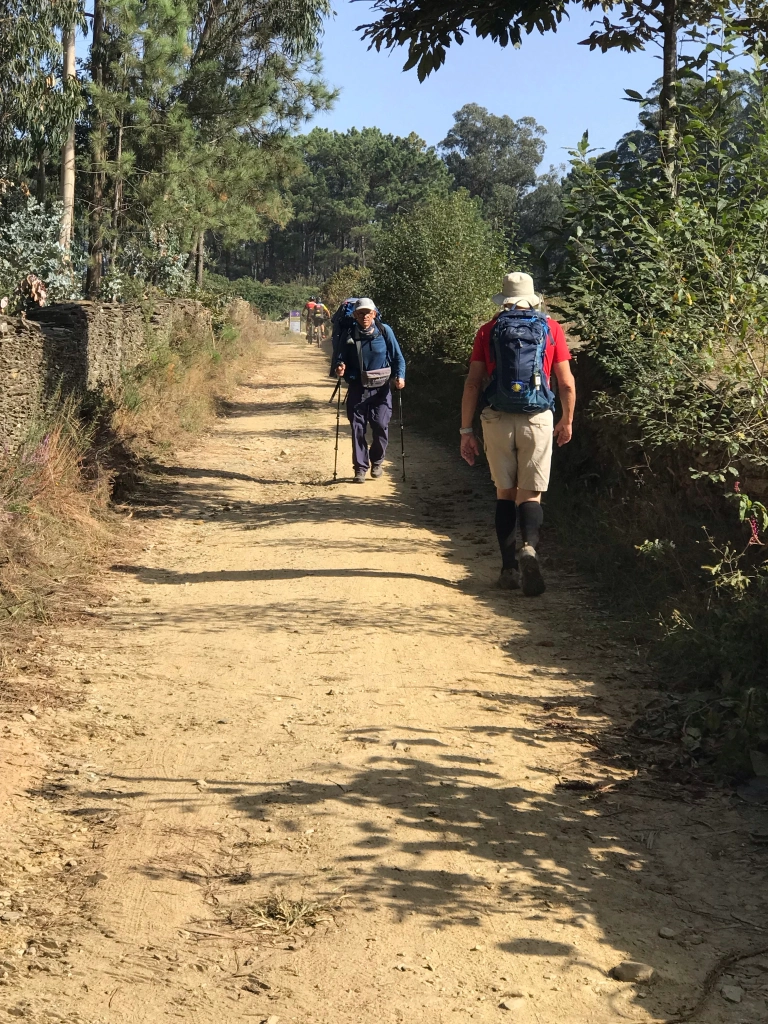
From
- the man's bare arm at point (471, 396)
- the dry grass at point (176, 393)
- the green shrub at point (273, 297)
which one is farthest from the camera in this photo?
the green shrub at point (273, 297)

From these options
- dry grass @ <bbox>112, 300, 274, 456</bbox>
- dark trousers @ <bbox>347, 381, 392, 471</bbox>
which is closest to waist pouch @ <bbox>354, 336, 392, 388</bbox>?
dark trousers @ <bbox>347, 381, 392, 471</bbox>

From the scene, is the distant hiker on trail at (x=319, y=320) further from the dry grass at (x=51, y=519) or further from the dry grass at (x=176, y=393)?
the dry grass at (x=51, y=519)

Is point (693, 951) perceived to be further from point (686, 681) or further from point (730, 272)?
point (730, 272)

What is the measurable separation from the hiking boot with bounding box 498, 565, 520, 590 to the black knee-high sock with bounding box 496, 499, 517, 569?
0.03 meters

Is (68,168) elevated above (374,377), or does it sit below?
above

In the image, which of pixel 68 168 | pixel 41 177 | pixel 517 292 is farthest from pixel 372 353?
pixel 41 177

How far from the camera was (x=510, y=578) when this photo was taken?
25.7 ft

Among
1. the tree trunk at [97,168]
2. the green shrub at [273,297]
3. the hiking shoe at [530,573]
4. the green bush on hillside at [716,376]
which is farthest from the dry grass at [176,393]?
the green shrub at [273,297]

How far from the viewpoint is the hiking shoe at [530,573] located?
752 centimetres

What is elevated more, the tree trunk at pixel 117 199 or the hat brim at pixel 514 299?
the tree trunk at pixel 117 199

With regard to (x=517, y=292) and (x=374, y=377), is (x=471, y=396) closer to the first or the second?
(x=517, y=292)

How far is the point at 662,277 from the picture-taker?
22.0 ft

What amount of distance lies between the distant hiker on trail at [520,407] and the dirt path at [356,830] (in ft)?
1.59

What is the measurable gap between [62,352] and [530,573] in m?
6.19
